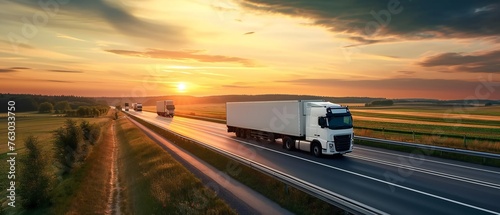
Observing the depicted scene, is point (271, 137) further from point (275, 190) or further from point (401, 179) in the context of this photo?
point (275, 190)

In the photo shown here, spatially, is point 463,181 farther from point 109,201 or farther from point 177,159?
point 109,201

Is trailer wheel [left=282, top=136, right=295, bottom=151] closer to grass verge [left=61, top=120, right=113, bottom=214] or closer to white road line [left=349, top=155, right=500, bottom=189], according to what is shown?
white road line [left=349, top=155, right=500, bottom=189]

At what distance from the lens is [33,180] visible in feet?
69.4

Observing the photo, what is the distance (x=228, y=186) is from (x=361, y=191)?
6.40m

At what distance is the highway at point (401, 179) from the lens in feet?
39.4

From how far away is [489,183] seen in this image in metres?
14.9

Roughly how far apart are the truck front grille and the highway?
760 mm

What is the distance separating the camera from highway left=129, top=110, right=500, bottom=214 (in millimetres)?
12008

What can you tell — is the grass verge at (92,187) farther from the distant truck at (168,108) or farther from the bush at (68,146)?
the distant truck at (168,108)

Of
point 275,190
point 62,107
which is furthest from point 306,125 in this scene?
point 62,107

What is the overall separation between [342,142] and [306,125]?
3.29 meters

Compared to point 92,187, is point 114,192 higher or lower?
lower

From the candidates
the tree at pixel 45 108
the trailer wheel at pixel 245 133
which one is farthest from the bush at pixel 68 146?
the tree at pixel 45 108

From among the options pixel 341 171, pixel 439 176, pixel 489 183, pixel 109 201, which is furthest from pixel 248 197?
pixel 109 201
